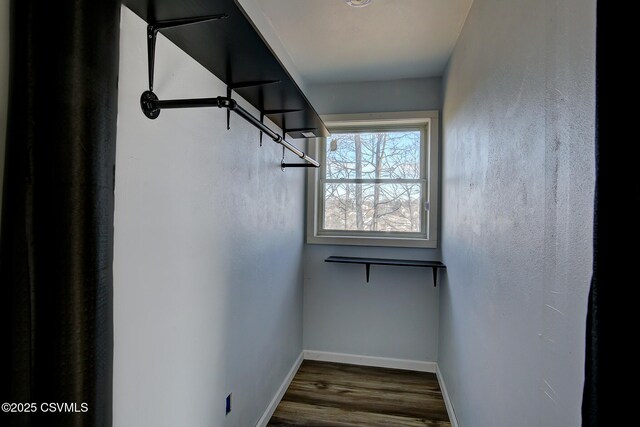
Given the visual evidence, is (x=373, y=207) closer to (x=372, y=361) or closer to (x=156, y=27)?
(x=372, y=361)

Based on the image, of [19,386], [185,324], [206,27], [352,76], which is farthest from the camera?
[352,76]

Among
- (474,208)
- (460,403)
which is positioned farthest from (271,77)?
(460,403)

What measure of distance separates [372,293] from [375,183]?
1.05m

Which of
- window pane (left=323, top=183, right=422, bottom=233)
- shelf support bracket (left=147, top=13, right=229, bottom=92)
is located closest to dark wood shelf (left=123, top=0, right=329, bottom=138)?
shelf support bracket (left=147, top=13, right=229, bottom=92)

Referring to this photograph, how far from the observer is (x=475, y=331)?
1608 millimetres

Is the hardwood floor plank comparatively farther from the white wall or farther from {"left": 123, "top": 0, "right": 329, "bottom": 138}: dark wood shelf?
{"left": 123, "top": 0, "right": 329, "bottom": 138}: dark wood shelf

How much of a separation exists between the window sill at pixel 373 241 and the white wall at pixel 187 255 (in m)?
0.91

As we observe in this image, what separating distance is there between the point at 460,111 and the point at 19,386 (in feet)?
7.46

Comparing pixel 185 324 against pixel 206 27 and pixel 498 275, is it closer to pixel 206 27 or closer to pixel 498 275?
pixel 206 27

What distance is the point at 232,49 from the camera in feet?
3.78

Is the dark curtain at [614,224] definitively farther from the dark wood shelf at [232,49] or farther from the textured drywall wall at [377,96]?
the textured drywall wall at [377,96]

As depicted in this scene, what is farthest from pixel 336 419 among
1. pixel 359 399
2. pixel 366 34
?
pixel 366 34

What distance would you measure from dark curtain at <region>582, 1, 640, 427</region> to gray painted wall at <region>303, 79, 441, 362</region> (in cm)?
241

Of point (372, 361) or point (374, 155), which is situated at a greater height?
point (374, 155)
